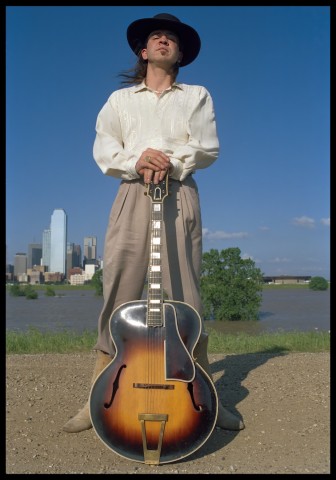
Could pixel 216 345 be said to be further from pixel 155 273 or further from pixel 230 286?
pixel 230 286

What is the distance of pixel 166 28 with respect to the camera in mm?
2992

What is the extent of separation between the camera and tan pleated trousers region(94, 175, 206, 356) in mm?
2896

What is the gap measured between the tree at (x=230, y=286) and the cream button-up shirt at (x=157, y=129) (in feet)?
52.6

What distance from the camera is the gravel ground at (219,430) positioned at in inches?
95.5

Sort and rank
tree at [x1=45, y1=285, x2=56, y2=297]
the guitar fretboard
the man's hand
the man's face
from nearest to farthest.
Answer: the guitar fretboard → the man's hand → the man's face → tree at [x1=45, y1=285, x2=56, y2=297]

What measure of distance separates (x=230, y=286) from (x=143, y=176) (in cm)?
1625

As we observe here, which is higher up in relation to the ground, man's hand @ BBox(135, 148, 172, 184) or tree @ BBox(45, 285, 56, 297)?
man's hand @ BBox(135, 148, 172, 184)

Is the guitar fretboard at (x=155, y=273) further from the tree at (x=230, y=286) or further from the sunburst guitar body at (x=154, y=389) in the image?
the tree at (x=230, y=286)

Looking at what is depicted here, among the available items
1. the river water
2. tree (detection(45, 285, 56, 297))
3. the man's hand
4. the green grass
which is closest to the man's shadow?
the green grass

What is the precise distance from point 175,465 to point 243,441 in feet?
1.81

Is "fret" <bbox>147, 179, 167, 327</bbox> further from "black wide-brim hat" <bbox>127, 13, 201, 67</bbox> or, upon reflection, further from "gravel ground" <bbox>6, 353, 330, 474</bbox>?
"black wide-brim hat" <bbox>127, 13, 201, 67</bbox>

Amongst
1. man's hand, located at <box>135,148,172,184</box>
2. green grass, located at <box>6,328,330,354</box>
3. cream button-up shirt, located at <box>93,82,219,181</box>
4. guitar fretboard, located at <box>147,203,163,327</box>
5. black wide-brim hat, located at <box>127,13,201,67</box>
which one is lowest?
green grass, located at <box>6,328,330,354</box>
